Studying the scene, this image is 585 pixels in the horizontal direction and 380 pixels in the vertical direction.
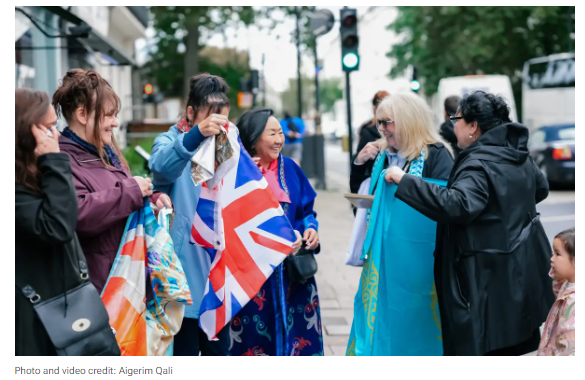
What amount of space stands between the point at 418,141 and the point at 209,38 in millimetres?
29212

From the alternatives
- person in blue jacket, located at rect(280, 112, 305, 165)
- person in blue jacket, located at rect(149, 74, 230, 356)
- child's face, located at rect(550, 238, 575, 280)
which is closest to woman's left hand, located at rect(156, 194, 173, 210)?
person in blue jacket, located at rect(149, 74, 230, 356)

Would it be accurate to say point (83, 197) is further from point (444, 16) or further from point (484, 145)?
point (444, 16)

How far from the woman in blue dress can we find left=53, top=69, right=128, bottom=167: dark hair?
1107mm

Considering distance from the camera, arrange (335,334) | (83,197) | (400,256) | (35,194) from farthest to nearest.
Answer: (335,334)
(400,256)
(83,197)
(35,194)

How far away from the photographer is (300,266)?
3.95 metres

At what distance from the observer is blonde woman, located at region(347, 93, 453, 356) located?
13.3 feet

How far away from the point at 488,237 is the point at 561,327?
21.0 inches

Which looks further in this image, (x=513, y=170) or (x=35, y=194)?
(x=513, y=170)

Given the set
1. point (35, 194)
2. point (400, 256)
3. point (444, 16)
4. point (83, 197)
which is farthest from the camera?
point (444, 16)

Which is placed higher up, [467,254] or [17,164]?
[17,164]

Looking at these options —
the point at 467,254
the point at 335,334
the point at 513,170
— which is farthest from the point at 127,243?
the point at 335,334

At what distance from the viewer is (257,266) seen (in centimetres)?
373

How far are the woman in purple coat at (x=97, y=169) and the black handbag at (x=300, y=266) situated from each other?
3.69ft

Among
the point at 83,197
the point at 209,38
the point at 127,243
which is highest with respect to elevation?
the point at 209,38
